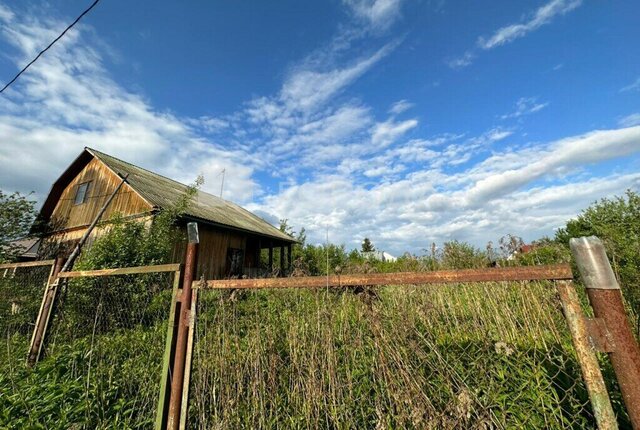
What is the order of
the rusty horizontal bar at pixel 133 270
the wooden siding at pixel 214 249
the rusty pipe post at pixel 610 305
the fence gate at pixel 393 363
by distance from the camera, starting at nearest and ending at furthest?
the rusty pipe post at pixel 610 305 < the fence gate at pixel 393 363 < the rusty horizontal bar at pixel 133 270 < the wooden siding at pixel 214 249

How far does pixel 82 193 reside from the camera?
1453 cm

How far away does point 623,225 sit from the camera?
8555mm

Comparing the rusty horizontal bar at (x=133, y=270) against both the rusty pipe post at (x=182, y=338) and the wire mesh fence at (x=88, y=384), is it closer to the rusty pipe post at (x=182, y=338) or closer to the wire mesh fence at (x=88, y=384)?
the rusty pipe post at (x=182, y=338)

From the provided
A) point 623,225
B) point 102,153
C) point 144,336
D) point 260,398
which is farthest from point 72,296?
point 623,225

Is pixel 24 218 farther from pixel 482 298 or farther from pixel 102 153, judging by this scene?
pixel 482 298

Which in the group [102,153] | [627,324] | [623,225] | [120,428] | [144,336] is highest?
[102,153]

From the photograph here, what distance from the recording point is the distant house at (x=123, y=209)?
1206cm

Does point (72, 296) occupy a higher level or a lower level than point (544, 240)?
lower

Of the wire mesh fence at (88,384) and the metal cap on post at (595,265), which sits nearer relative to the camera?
the metal cap on post at (595,265)

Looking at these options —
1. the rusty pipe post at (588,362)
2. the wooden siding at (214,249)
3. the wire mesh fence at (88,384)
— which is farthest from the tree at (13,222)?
the rusty pipe post at (588,362)

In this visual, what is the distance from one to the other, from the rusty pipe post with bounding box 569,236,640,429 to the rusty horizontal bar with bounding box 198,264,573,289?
0.11 metres

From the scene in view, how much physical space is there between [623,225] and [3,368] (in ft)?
46.5

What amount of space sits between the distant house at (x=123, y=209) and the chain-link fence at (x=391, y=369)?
9.93 metres

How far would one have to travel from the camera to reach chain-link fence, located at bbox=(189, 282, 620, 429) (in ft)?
5.56
